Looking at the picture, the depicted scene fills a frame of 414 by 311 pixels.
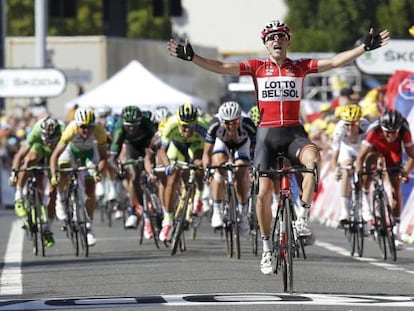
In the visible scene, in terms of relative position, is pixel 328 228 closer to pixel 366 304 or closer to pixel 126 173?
pixel 126 173

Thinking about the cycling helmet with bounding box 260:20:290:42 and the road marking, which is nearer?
the cycling helmet with bounding box 260:20:290:42

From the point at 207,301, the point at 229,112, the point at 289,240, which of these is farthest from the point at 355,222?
the point at 207,301

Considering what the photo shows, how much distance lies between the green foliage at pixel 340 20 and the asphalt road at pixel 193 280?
4532 cm

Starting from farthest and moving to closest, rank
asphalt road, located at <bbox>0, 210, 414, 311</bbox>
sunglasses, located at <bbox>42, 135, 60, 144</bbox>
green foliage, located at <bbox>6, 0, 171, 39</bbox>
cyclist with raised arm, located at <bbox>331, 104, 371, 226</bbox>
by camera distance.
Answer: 1. green foliage, located at <bbox>6, 0, 171, 39</bbox>
2. sunglasses, located at <bbox>42, 135, 60, 144</bbox>
3. cyclist with raised arm, located at <bbox>331, 104, 371, 226</bbox>
4. asphalt road, located at <bbox>0, 210, 414, 311</bbox>

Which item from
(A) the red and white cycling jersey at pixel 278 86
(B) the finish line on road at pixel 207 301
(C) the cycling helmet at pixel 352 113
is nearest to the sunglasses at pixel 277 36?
(A) the red and white cycling jersey at pixel 278 86

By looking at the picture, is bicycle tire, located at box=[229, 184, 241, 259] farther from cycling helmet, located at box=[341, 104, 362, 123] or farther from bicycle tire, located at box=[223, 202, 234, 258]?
cycling helmet, located at box=[341, 104, 362, 123]

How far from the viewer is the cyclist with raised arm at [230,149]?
18359mm

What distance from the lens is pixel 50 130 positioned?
20.0 meters

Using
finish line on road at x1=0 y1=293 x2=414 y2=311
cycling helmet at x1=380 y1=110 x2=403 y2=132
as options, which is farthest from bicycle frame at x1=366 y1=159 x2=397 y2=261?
finish line on road at x1=0 y1=293 x2=414 y2=311

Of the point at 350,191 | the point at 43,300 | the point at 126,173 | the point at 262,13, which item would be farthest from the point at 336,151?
the point at 262,13

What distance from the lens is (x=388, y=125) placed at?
18438 millimetres

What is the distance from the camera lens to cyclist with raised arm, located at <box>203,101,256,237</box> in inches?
723

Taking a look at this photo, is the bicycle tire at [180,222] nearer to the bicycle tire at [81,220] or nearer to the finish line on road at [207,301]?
the bicycle tire at [81,220]

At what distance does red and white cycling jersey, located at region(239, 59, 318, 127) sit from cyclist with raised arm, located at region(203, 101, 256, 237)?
11.5 ft
